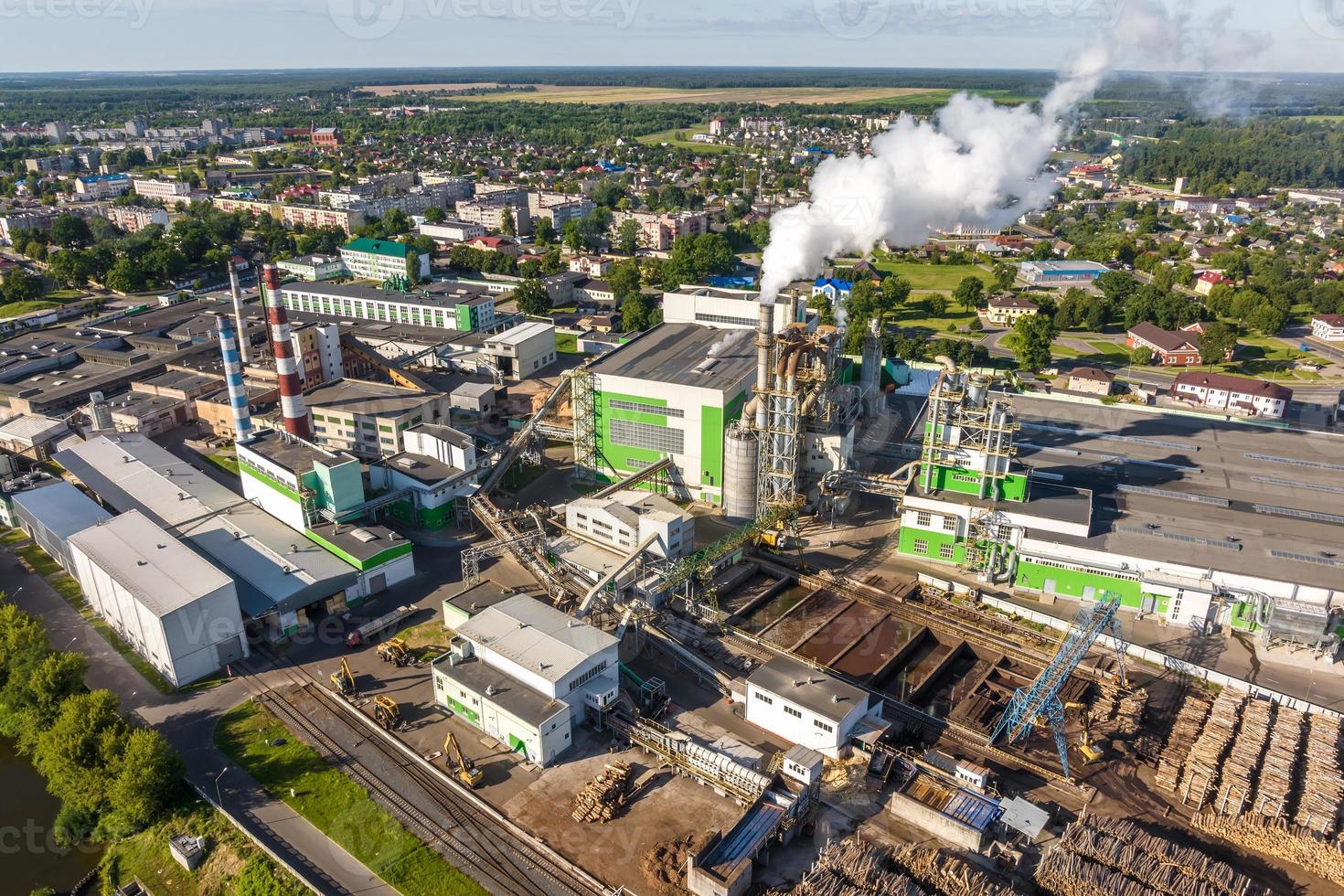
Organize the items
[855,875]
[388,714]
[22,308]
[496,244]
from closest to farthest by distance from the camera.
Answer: [855,875] → [388,714] → [22,308] → [496,244]

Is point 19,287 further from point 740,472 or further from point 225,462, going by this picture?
point 740,472

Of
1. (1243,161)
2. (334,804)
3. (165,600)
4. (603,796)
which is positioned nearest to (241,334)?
(165,600)

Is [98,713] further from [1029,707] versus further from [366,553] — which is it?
[1029,707]

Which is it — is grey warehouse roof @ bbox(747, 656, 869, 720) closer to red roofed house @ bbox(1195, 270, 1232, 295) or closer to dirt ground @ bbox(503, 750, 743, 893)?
dirt ground @ bbox(503, 750, 743, 893)

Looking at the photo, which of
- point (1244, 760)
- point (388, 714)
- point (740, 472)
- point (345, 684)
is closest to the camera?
point (1244, 760)

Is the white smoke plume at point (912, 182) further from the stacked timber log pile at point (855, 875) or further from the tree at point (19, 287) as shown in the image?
the tree at point (19, 287)

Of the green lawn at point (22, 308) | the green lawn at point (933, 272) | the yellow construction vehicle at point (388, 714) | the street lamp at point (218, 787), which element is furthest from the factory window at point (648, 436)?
the green lawn at point (22, 308)

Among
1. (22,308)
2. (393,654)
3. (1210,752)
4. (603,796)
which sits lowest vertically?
(603,796)

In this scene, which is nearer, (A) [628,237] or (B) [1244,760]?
(B) [1244,760]

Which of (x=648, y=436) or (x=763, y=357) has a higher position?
(x=763, y=357)

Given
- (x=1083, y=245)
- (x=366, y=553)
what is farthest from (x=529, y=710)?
(x=1083, y=245)
